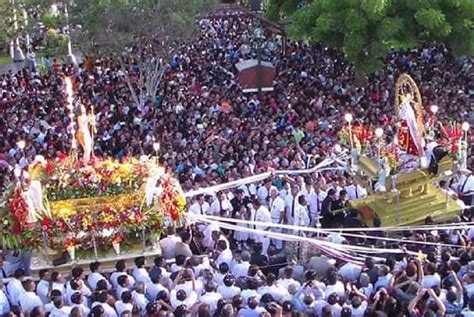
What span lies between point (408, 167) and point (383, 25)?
8.31 m

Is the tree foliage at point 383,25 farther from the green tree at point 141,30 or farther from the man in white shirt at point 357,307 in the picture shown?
the man in white shirt at point 357,307

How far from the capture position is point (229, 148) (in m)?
18.8

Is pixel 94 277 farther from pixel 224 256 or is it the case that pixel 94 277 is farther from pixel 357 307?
pixel 357 307

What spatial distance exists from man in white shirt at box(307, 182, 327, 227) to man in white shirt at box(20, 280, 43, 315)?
6.13 meters

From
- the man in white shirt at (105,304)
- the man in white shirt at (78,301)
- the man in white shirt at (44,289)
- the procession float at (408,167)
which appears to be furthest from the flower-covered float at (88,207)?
the procession float at (408,167)

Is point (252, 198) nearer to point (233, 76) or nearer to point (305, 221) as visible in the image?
point (305, 221)

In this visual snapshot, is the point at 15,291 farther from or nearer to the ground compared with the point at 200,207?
nearer to the ground

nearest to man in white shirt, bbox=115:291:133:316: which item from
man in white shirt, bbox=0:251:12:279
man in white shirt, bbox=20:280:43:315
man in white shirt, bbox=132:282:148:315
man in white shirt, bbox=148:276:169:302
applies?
man in white shirt, bbox=132:282:148:315

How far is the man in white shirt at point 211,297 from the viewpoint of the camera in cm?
1107

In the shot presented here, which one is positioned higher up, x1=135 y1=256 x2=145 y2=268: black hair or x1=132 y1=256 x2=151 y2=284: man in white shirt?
x1=135 y1=256 x2=145 y2=268: black hair

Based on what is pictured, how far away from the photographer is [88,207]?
13180mm

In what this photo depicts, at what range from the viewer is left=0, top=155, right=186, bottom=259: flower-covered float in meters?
12.9

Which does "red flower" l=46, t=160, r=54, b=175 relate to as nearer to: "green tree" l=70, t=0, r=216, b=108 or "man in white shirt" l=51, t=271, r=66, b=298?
"man in white shirt" l=51, t=271, r=66, b=298

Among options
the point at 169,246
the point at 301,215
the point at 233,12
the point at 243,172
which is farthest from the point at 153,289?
the point at 233,12
